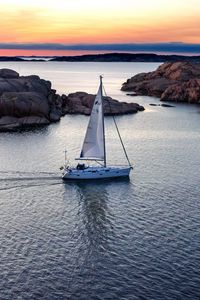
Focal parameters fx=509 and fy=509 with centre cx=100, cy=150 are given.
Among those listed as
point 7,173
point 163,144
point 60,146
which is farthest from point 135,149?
point 7,173

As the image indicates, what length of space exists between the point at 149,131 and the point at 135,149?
19.1 m

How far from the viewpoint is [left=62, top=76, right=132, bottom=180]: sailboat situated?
2613 inches

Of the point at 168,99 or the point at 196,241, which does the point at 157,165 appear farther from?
the point at 168,99

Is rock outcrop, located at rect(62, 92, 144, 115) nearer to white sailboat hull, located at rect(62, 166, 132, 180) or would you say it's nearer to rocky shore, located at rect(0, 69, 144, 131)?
rocky shore, located at rect(0, 69, 144, 131)

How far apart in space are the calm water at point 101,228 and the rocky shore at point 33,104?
2280 cm

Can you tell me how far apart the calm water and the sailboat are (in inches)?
67.0

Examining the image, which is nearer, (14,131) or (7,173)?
(7,173)

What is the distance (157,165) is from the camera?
7450 cm

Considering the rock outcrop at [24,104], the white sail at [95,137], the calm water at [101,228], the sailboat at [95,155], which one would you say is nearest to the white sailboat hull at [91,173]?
the sailboat at [95,155]

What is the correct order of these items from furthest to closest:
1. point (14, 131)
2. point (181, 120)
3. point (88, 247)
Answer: point (181, 120) < point (14, 131) < point (88, 247)

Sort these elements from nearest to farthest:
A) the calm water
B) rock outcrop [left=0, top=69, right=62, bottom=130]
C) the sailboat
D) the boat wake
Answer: the calm water
the boat wake
the sailboat
rock outcrop [left=0, top=69, right=62, bottom=130]

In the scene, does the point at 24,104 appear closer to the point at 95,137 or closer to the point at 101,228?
the point at 95,137

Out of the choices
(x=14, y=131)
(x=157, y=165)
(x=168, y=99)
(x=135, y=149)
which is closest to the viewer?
(x=157, y=165)

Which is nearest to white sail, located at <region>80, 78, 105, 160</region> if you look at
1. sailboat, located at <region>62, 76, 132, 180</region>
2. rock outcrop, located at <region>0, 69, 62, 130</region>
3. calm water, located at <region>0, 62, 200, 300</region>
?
sailboat, located at <region>62, 76, 132, 180</region>
